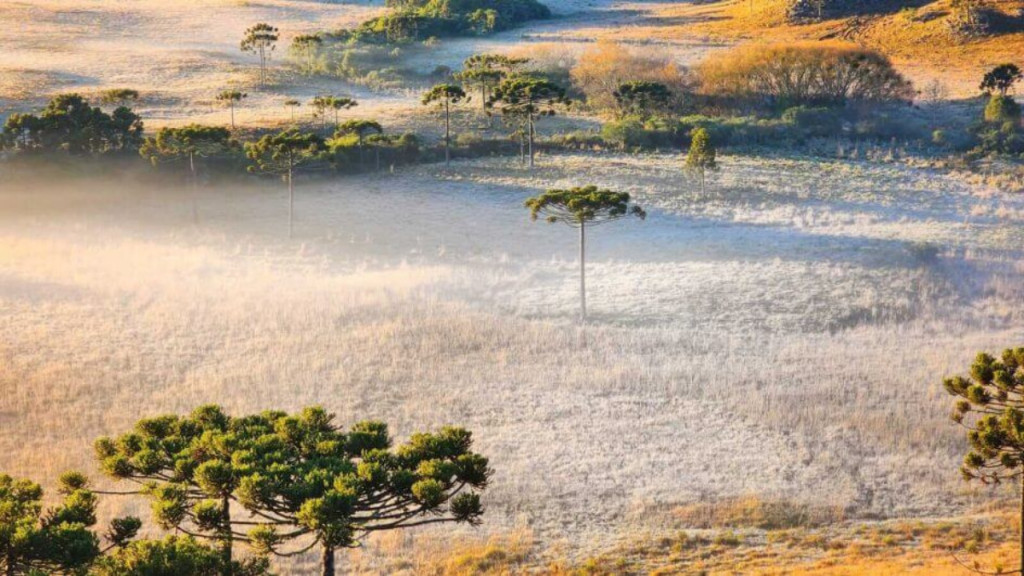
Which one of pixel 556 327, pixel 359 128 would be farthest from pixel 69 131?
pixel 556 327

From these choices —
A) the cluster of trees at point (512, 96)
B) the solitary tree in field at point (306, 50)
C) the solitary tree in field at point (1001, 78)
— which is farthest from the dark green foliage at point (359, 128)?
the solitary tree in field at point (1001, 78)

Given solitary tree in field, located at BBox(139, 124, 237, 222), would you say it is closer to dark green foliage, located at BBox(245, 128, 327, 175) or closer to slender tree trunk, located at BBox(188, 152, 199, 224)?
slender tree trunk, located at BBox(188, 152, 199, 224)

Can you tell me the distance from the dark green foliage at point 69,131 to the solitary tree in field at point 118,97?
11.4 metres

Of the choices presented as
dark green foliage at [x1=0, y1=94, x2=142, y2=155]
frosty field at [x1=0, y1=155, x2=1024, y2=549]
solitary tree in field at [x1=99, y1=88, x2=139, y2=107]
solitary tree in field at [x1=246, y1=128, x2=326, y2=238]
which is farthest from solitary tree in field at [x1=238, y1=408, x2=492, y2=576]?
solitary tree in field at [x1=99, y1=88, x2=139, y2=107]

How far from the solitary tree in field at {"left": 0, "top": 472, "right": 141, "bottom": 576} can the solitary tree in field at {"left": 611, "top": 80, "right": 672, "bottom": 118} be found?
69955mm

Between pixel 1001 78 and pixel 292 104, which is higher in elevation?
pixel 1001 78

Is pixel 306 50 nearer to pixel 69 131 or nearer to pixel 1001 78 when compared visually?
pixel 69 131

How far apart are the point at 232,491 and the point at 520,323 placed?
85.6 ft

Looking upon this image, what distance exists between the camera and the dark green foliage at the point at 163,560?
14172 mm

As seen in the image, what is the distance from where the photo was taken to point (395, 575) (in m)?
22.7

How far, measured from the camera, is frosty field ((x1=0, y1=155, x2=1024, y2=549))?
1149 inches

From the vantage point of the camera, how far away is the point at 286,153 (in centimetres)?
5847

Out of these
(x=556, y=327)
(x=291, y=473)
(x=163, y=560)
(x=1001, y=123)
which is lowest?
(x=556, y=327)

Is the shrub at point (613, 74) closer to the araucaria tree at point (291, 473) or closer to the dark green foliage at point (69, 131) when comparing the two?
the dark green foliage at point (69, 131)
